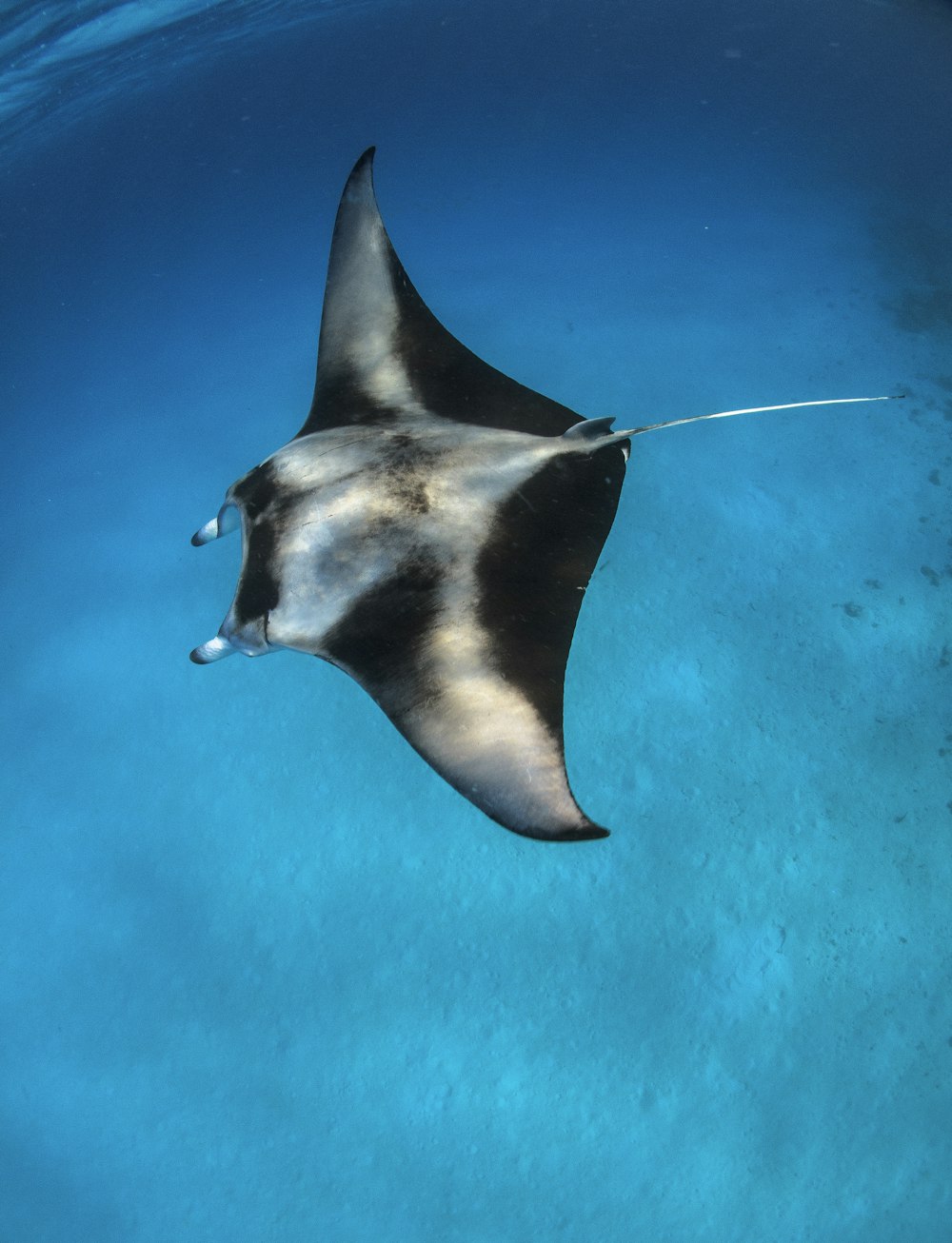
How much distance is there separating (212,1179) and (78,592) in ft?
14.3

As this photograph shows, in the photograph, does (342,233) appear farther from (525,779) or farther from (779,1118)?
(779,1118)

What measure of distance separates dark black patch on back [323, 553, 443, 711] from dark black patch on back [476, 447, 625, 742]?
0.70 ft

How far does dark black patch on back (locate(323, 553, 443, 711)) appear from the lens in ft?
8.25

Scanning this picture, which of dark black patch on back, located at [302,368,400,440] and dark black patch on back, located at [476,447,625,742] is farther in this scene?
dark black patch on back, located at [302,368,400,440]

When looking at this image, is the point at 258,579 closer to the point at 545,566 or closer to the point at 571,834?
the point at 545,566

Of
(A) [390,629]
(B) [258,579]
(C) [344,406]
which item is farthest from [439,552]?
(C) [344,406]

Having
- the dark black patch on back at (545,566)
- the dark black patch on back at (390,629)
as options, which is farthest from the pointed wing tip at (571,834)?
the dark black patch on back at (390,629)

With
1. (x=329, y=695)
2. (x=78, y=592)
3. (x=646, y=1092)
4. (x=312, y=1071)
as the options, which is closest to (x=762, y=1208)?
(x=646, y=1092)

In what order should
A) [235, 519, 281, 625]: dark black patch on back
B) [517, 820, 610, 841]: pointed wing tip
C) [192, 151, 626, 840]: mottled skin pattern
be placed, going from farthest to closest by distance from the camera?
[235, 519, 281, 625]: dark black patch on back < [192, 151, 626, 840]: mottled skin pattern < [517, 820, 610, 841]: pointed wing tip

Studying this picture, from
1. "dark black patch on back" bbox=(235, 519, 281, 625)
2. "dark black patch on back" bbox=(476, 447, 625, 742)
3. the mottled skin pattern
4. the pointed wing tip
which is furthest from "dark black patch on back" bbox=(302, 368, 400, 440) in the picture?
the pointed wing tip

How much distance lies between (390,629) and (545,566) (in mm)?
691

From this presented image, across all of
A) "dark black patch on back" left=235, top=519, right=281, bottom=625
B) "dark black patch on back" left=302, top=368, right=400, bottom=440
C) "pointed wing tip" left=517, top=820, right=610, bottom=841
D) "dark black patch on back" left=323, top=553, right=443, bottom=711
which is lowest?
"pointed wing tip" left=517, top=820, right=610, bottom=841

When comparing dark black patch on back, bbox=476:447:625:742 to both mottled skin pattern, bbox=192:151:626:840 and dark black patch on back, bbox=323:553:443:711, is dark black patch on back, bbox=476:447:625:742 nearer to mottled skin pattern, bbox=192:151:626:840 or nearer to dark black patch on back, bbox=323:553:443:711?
mottled skin pattern, bbox=192:151:626:840

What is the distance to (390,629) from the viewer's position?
2.64m
